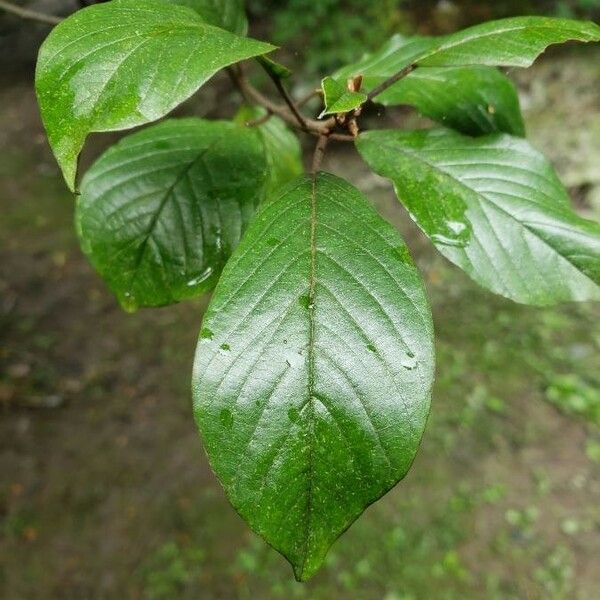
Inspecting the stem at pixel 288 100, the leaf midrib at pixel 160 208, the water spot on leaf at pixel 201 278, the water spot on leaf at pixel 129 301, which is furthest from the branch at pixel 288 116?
the water spot on leaf at pixel 129 301

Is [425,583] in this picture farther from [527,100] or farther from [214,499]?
[527,100]

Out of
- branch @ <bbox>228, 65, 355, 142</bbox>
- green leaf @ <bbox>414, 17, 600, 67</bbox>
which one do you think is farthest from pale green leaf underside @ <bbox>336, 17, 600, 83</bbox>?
branch @ <bbox>228, 65, 355, 142</bbox>

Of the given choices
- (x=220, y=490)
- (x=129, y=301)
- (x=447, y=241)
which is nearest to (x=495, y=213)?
(x=447, y=241)

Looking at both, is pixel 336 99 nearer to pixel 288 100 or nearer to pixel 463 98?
pixel 288 100

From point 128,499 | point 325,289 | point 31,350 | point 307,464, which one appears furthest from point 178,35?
point 31,350

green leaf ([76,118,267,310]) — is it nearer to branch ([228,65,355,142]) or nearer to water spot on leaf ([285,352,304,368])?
branch ([228,65,355,142])

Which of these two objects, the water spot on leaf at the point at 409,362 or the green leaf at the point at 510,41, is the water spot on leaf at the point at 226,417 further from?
the green leaf at the point at 510,41
